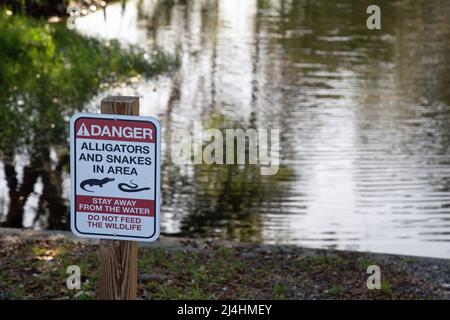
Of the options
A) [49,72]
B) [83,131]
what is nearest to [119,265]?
[83,131]

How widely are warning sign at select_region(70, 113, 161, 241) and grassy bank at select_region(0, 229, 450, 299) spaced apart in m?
2.26

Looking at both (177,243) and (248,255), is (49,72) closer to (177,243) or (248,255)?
(177,243)

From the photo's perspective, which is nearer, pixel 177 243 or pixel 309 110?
pixel 177 243

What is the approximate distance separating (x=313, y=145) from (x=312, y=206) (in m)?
2.07

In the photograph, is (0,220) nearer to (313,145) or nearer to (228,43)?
(313,145)

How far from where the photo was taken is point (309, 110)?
13.5 m

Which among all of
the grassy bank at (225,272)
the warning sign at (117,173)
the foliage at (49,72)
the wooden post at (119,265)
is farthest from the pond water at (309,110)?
the warning sign at (117,173)

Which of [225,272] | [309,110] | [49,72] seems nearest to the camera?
[225,272]

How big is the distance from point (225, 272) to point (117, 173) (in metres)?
2.87

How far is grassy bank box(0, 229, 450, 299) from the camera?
21.4 feet

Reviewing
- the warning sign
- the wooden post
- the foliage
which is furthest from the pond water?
the warning sign

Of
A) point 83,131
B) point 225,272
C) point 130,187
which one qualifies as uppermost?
point 83,131
